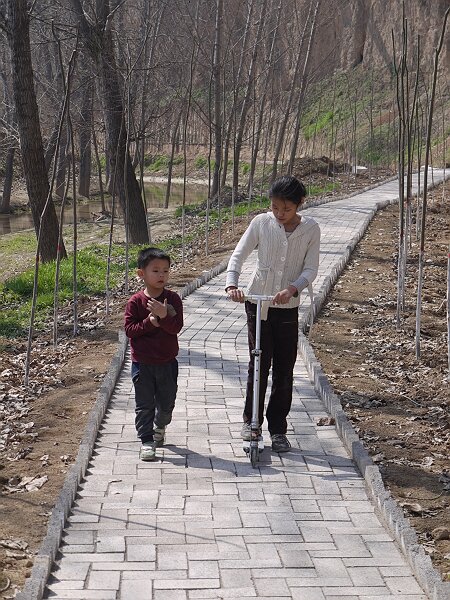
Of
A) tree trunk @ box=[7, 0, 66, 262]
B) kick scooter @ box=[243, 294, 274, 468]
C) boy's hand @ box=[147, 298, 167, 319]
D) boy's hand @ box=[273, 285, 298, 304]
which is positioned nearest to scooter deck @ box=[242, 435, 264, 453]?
kick scooter @ box=[243, 294, 274, 468]

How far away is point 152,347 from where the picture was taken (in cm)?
612

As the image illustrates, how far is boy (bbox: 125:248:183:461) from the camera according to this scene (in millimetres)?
5992

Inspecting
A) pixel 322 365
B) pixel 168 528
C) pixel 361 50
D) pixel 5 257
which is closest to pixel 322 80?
pixel 361 50

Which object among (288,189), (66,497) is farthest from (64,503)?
(288,189)

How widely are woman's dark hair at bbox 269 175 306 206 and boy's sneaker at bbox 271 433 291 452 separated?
1.48 meters

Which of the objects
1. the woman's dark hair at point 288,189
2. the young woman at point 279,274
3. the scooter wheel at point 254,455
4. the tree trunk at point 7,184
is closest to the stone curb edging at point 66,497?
the scooter wheel at point 254,455

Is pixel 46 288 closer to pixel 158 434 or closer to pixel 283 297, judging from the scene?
pixel 158 434

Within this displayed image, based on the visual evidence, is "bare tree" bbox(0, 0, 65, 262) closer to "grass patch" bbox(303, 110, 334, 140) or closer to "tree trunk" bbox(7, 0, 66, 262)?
"tree trunk" bbox(7, 0, 66, 262)

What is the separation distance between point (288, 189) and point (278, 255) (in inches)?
17.2

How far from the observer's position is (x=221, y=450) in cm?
631

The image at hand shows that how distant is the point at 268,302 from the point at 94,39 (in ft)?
43.6

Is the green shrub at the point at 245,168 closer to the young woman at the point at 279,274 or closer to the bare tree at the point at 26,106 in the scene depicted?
the bare tree at the point at 26,106

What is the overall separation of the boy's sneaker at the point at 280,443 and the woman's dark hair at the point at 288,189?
1483mm

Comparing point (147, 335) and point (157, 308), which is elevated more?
point (157, 308)
